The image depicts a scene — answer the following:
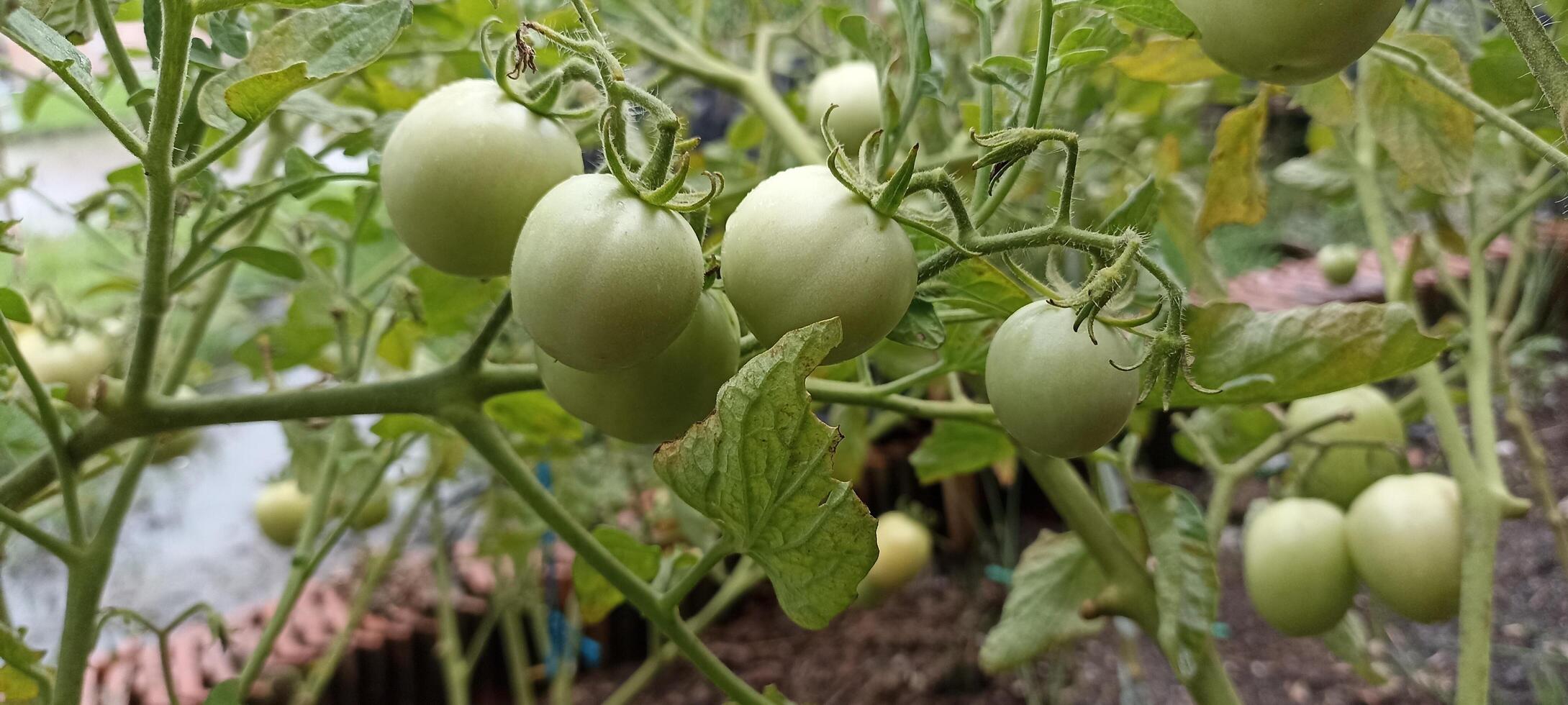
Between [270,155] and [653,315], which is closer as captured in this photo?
[653,315]

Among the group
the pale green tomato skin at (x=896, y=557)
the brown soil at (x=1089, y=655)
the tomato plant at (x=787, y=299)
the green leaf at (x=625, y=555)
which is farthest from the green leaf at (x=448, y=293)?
the brown soil at (x=1089, y=655)

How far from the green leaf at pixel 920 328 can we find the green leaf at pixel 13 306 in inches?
12.6

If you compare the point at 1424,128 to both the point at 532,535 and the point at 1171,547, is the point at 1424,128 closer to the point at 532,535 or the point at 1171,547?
the point at 1171,547

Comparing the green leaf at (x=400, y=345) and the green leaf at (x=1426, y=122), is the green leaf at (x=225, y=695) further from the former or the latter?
the green leaf at (x=1426, y=122)

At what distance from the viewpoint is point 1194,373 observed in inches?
14.9

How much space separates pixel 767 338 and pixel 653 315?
1.4 inches

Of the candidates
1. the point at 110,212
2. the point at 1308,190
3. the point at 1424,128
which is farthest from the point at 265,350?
the point at 1308,190

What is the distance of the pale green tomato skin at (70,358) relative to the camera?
0.59 meters

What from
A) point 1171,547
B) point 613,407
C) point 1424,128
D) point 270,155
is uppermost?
point 270,155

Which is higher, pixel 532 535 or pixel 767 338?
pixel 767 338

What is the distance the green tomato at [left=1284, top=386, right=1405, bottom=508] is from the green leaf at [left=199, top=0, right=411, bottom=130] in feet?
1.90

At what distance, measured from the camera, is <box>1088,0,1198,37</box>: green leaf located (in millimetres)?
278

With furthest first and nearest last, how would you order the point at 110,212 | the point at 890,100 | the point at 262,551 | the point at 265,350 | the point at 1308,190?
the point at 262,551 < the point at 1308,190 < the point at 265,350 < the point at 110,212 < the point at 890,100

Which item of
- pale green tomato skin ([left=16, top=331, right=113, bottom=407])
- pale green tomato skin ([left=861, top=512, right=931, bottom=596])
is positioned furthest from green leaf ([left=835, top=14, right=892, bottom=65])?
pale green tomato skin ([left=861, top=512, right=931, bottom=596])
